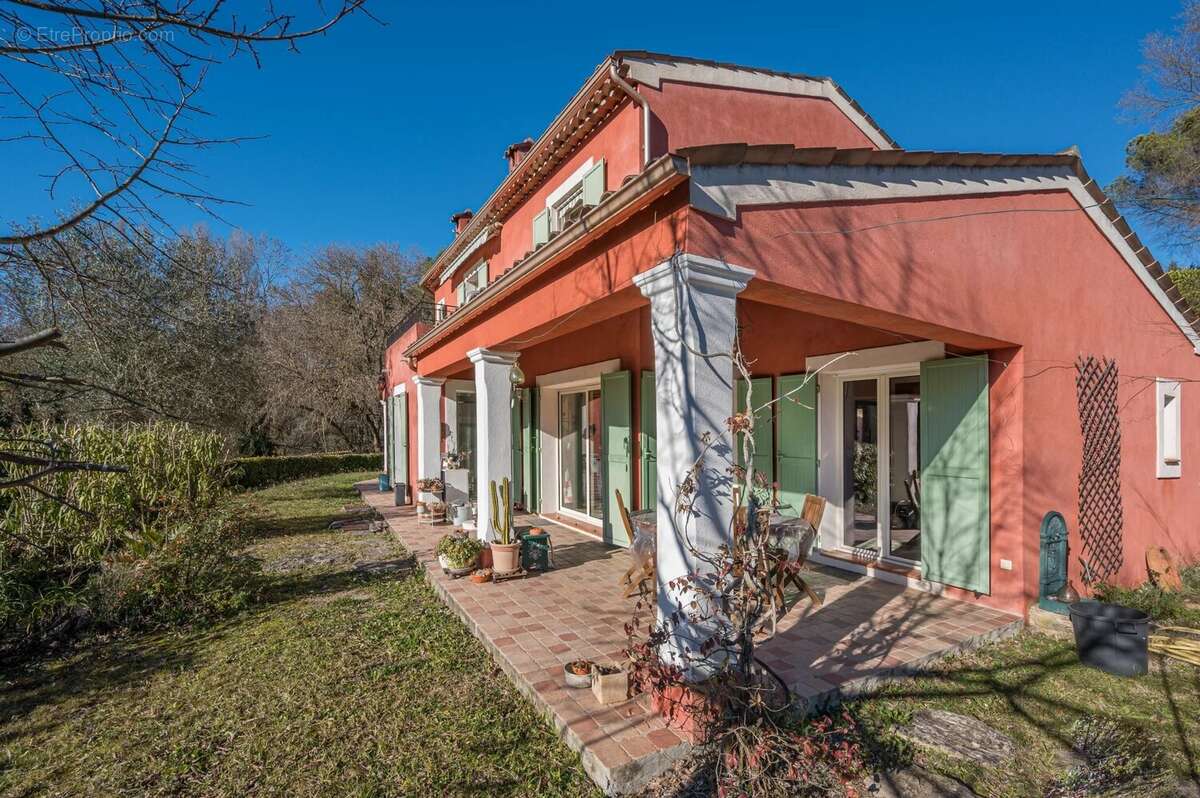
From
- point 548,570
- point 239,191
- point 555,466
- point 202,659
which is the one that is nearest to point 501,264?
point 555,466

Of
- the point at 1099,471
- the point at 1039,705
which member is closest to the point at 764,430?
the point at 1099,471

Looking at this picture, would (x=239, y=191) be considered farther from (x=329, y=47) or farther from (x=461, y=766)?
(x=461, y=766)

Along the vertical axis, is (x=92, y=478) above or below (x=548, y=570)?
above

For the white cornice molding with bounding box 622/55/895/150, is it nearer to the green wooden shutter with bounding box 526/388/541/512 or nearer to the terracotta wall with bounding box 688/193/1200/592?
the terracotta wall with bounding box 688/193/1200/592

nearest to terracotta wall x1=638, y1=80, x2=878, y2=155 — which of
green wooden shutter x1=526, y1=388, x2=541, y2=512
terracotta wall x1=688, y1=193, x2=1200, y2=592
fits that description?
terracotta wall x1=688, y1=193, x2=1200, y2=592

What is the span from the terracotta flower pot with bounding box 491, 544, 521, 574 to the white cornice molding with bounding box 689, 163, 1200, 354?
4712mm

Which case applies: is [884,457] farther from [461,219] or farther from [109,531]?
[461,219]

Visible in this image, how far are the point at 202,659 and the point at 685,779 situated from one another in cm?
448

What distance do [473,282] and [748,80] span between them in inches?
308

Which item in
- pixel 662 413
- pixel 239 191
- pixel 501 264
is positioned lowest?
pixel 662 413

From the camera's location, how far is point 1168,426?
7477mm

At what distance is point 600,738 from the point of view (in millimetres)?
3318

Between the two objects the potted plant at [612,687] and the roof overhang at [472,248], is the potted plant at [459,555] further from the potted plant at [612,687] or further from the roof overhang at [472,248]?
the roof overhang at [472,248]

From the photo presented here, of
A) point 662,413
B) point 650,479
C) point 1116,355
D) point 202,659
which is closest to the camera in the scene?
point 662,413
